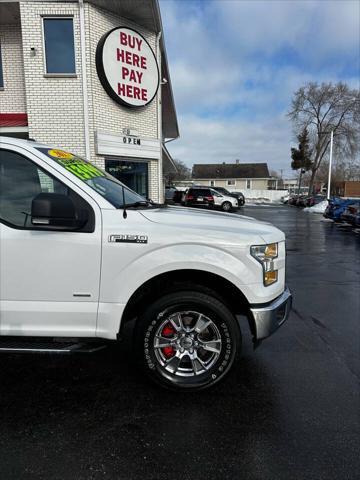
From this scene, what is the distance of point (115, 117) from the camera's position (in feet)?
35.4

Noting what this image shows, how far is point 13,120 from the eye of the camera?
10.6 m

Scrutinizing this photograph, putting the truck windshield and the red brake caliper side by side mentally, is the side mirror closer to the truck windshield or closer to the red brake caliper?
the truck windshield

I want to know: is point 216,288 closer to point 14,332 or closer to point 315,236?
point 14,332

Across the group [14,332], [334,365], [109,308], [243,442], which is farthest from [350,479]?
[14,332]

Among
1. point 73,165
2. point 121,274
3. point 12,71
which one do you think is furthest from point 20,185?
point 12,71

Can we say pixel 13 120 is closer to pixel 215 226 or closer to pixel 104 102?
pixel 104 102

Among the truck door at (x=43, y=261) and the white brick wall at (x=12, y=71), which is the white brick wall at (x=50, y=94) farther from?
the truck door at (x=43, y=261)

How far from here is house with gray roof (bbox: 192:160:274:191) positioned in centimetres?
7262

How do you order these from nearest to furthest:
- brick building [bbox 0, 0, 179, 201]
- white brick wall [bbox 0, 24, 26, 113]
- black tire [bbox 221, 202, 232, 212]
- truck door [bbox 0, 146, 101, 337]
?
1. truck door [bbox 0, 146, 101, 337]
2. brick building [bbox 0, 0, 179, 201]
3. white brick wall [bbox 0, 24, 26, 113]
4. black tire [bbox 221, 202, 232, 212]

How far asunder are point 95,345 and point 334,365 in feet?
7.86

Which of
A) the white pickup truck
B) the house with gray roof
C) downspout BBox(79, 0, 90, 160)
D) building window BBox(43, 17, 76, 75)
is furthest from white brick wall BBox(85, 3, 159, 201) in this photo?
the house with gray roof

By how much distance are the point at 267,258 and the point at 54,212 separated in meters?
1.74

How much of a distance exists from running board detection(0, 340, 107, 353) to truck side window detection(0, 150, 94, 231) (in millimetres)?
1009

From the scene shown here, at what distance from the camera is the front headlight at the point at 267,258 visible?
2.83 meters
